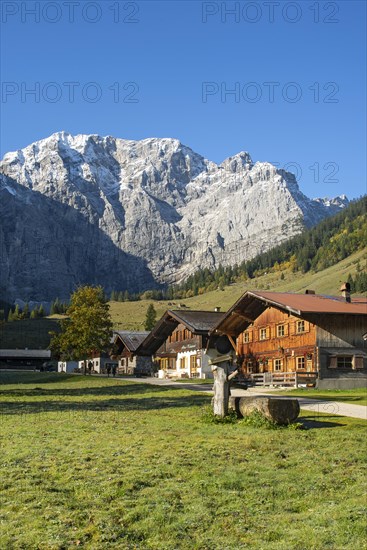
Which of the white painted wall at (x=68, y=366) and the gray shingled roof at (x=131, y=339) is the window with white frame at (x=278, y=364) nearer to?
the gray shingled roof at (x=131, y=339)

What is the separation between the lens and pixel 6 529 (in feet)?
30.0

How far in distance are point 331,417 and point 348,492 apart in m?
12.7

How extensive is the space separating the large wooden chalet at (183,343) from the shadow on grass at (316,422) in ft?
157

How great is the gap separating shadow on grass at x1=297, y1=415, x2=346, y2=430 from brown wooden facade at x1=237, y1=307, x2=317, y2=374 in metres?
27.9

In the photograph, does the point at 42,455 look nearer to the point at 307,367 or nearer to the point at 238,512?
the point at 238,512

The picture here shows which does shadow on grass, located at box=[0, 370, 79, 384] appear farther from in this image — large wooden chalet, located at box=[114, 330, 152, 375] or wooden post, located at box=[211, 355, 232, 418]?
wooden post, located at box=[211, 355, 232, 418]

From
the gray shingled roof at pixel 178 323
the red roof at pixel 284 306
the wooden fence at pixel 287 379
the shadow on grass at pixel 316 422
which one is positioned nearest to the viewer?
the shadow on grass at pixel 316 422

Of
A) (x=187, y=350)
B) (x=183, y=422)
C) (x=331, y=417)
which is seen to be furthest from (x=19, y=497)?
(x=187, y=350)

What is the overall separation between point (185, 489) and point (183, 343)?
68.0m

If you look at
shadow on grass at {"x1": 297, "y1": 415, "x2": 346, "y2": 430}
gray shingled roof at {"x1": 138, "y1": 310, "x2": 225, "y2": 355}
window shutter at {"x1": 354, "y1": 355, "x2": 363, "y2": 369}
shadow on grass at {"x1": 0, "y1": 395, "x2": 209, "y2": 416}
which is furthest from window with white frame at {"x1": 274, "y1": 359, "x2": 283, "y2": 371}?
shadow on grass at {"x1": 297, "y1": 415, "x2": 346, "y2": 430}

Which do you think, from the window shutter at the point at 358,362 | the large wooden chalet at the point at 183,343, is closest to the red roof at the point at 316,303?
the window shutter at the point at 358,362

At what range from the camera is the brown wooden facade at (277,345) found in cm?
5169

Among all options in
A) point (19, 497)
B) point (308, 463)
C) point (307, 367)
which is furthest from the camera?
point (307, 367)

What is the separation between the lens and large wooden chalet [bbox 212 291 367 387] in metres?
49.7
